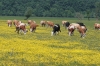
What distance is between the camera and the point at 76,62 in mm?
17703

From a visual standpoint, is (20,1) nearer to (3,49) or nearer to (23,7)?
(23,7)

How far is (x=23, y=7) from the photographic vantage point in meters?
153

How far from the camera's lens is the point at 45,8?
163 m

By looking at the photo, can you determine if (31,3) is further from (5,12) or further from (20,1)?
(5,12)

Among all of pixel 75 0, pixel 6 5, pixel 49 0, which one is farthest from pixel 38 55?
pixel 75 0

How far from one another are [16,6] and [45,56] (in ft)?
446

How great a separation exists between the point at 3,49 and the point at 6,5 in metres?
135

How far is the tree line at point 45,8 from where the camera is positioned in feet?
487

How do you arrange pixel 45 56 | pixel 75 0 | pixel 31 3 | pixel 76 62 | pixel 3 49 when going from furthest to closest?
1. pixel 75 0
2. pixel 31 3
3. pixel 3 49
4. pixel 45 56
5. pixel 76 62

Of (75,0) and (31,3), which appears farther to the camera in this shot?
(75,0)

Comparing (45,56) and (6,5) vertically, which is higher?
(45,56)

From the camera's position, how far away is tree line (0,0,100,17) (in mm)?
148400

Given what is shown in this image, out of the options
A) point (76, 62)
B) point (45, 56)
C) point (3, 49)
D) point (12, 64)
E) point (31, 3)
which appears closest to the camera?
point (12, 64)

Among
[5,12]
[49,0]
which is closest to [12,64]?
[5,12]
